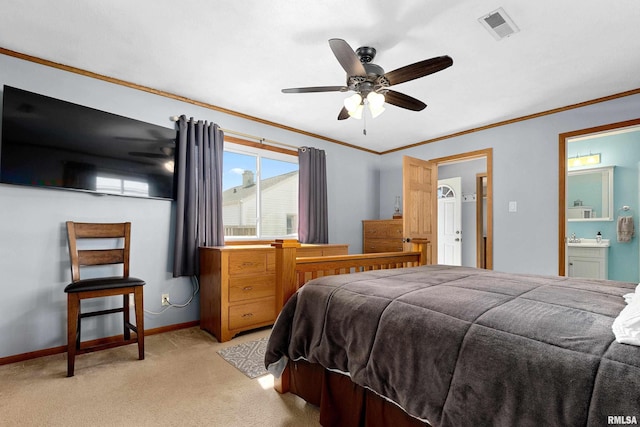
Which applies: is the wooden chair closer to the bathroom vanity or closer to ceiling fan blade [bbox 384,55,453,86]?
ceiling fan blade [bbox 384,55,453,86]

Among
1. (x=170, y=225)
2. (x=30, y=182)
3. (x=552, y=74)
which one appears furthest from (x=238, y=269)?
(x=552, y=74)

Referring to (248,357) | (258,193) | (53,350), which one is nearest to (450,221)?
(258,193)

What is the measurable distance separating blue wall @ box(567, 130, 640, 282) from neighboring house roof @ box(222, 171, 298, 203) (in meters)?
4.31

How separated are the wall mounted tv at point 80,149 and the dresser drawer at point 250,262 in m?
0.94

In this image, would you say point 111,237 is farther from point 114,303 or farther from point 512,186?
point 512,186

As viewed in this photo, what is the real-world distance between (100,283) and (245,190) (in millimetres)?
1840

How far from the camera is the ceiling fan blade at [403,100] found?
2.30 m

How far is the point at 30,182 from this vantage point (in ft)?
7.75

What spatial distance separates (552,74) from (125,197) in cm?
397

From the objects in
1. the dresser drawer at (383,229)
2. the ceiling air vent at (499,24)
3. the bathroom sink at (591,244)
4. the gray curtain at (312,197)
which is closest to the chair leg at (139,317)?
the gray curtain at (312,197)

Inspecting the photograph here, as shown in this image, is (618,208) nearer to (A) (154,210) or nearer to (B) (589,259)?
(B) (589,259)

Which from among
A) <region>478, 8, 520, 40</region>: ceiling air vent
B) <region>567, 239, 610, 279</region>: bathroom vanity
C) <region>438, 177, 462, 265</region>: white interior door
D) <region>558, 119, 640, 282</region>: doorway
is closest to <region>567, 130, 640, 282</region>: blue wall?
<region>558, 119, 640, 282</region>: doorway

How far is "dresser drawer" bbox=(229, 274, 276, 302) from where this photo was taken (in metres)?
2.90

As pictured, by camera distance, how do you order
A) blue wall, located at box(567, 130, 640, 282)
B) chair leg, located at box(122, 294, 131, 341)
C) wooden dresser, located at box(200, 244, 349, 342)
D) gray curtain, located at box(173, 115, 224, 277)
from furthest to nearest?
blue wall, located at box(567, 130, 640, 282), gray curtain, located at box(173, 115, 224, 277), wooden dresser, located at box(200, 244, 349, 342), chair leg, located at box(122, 294, 131, 341)
